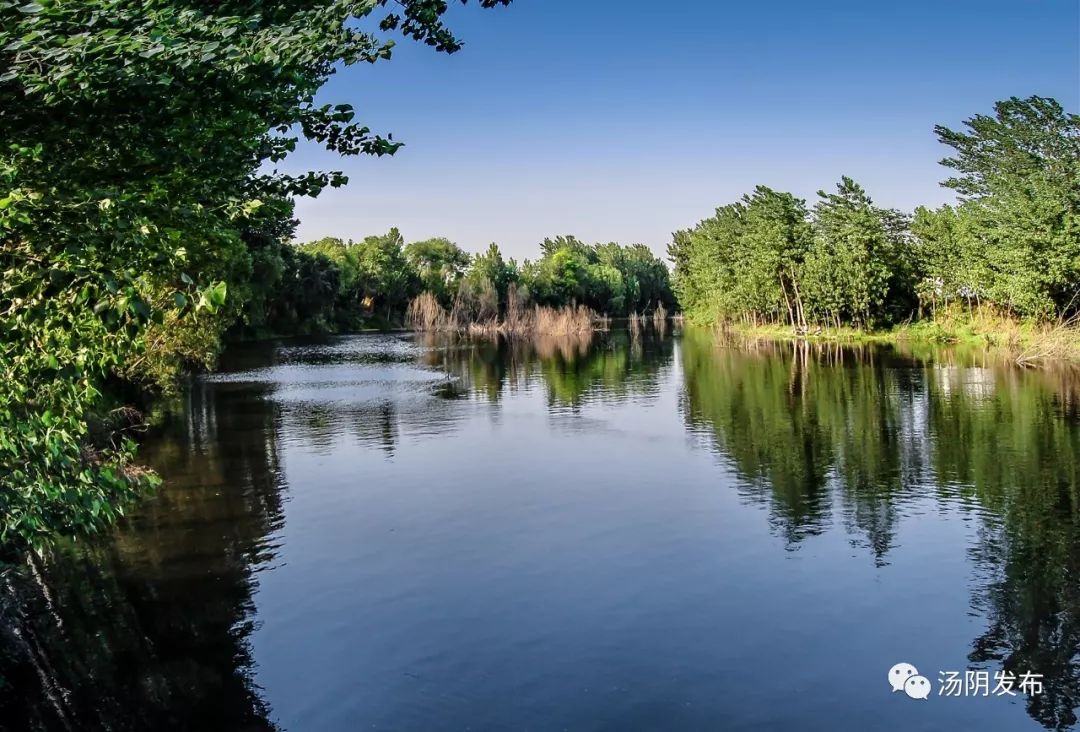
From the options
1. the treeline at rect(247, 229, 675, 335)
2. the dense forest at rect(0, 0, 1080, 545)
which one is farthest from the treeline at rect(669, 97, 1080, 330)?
the dense forest at rect(0, 0, 1080, 545)

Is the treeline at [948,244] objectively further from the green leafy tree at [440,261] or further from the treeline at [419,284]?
the green leafy tree at [440,261]

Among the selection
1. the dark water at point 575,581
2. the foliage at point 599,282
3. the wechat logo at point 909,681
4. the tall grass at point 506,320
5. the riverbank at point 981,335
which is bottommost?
the wechat logo at point 909,681

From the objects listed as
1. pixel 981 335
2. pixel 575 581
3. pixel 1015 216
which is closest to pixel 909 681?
pixel 575 581

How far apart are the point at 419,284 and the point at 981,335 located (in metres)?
90.3

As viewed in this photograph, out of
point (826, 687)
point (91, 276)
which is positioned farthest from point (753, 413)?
point (91, 276)

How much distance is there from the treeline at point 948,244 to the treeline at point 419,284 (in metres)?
39.3

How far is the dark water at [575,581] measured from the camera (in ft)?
44.7

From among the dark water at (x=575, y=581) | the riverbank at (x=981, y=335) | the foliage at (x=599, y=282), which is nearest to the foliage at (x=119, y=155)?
the dark water at (x=575, y=581)

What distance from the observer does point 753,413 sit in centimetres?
3969

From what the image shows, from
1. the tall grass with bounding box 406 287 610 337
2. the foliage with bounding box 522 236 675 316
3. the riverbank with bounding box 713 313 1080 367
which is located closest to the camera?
the riverbank with bounding box 713 313 1080 367

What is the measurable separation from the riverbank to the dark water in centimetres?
1921

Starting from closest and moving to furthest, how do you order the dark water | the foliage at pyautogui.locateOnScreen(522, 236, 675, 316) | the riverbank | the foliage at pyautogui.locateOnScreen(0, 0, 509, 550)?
the foliage at pyautogui.locateOnScreen(0, 0, 509, 550), the dark water, the riverbank, the foliage at pyautogui.locateOnScreen(522, 236, 675, 316)

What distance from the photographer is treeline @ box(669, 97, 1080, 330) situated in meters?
56.5

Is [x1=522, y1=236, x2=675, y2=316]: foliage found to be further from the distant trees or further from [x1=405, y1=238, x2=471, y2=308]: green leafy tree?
the distant trees
